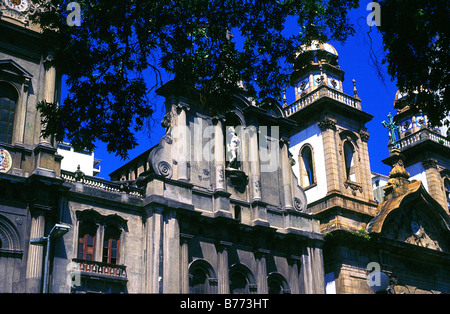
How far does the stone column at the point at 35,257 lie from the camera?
2302 centimetres

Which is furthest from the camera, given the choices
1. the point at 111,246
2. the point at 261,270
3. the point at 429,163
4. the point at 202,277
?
the point at 429,163

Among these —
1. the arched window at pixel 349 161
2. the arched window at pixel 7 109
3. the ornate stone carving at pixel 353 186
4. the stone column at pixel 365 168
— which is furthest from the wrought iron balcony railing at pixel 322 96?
the arched window at pixel 7 109

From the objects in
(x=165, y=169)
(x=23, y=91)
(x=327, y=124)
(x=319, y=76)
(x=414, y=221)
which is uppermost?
(x=319, y=76)

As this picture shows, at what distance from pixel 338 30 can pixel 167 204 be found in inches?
497

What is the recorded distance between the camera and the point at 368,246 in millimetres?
36219

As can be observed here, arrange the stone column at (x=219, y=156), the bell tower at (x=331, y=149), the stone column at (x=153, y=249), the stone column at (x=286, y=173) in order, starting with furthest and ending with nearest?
1. the bell tower at (x=331, y=149)
2. the stone column at (x=286, y=173)
3. the stone column at (x=219, y=156)
4. the stone column at (x=153, y=249)

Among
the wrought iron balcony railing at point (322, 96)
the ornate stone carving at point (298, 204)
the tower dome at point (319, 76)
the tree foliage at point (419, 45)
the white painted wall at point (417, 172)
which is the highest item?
the tower dome at point (319, 76)

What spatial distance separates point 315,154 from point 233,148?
30.0ft

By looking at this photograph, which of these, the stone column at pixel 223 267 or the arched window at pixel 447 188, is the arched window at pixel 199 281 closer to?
the stone column at pixel 223 267

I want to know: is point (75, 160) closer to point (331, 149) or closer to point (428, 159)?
point (331, 149)

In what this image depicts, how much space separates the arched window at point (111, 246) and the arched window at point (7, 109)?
5745 millimetres

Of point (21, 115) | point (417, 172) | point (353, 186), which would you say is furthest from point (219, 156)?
point (417, 172)

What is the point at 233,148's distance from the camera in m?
32.5
